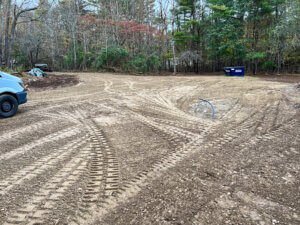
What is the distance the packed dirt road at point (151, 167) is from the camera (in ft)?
8.35

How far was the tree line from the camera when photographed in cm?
1714

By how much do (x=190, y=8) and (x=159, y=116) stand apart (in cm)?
1566

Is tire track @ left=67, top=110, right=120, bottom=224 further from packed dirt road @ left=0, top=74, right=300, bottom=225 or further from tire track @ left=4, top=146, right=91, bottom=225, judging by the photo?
tire track @ left=4, top=146, right=91, bottom=225

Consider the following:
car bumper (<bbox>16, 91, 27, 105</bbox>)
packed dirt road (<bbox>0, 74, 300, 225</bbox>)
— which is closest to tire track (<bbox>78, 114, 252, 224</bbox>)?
packed dirt road (<bbox>0, 74, 300, 225</bbox>)

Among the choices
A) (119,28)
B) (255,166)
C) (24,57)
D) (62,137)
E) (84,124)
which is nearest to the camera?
(255,166)

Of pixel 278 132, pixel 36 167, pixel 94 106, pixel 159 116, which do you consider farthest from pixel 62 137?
pixel 278 132

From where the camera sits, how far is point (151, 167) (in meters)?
3.53

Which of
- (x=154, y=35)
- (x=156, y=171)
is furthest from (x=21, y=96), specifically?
(x=154, y=35)

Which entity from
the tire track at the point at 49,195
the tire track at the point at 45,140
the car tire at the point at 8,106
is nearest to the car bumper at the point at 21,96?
the car tire at the point at 8,106

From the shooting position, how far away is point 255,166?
3502 mm

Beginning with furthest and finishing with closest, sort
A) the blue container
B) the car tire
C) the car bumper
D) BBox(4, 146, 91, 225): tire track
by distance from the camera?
the blue container → the car bumper → the car tire → BBox(4, 146, 91, 225): tire track

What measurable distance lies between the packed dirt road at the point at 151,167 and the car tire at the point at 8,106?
0.67ft

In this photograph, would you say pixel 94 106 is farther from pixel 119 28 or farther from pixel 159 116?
pixel 119 28

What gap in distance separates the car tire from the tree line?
12670mm
